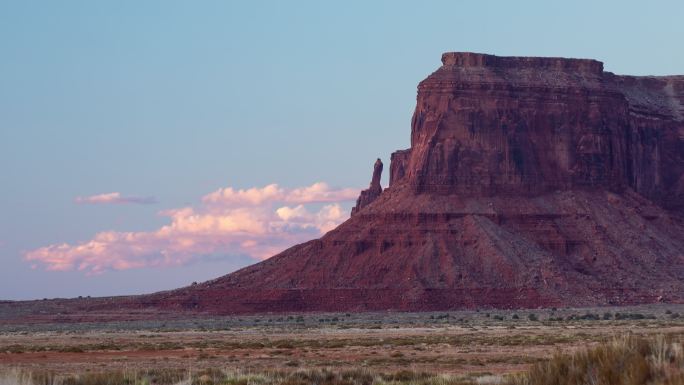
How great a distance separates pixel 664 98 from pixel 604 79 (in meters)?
17.8

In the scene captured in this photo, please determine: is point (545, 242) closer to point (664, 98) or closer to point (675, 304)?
point (675, 304)

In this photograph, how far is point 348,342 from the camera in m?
59.6

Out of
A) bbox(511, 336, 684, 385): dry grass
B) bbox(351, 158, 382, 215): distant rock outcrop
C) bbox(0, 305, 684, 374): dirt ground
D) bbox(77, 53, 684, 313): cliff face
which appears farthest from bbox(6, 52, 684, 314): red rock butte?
bbox(511, 336, 684, 385): dry grass

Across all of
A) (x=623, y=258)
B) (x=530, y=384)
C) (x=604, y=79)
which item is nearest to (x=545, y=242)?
(x=623, y=258)

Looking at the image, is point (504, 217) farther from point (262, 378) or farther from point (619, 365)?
point (619, 365)

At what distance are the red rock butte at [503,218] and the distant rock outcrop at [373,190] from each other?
2242cm

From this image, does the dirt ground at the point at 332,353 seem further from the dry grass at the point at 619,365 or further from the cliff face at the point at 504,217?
the cliff face at the point at 504,217

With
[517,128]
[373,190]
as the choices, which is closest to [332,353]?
[517,128]

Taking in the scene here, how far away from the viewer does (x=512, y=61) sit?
479ft

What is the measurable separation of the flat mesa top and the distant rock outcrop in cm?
2648

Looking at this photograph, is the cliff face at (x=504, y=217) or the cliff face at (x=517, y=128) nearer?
the cliff face at (x=504, y=217)

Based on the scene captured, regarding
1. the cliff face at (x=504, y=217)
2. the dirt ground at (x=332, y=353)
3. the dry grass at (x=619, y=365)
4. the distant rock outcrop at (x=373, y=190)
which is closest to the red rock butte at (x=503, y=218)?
the cliff face at (x=504, y=217)

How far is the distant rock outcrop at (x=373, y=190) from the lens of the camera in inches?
6658

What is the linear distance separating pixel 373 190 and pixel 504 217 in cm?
3570
